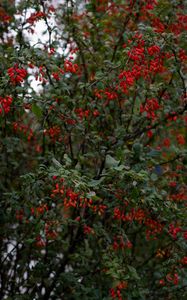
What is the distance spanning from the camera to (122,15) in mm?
4770

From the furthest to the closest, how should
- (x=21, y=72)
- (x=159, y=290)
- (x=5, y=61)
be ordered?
(x=159, y=290) < (x=5, y=61) < (x=21, y=72)

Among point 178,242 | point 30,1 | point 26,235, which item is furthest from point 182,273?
point 30,1

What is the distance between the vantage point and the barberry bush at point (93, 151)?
10.0ft

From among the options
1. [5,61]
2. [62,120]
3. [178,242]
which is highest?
[5,61]

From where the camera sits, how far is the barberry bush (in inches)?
120

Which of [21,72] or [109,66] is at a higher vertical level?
[109,66]

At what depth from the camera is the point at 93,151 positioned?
3740mm

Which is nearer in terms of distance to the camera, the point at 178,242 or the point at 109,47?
the point at 178,242

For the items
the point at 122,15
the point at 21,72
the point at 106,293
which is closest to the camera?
the point at 21,72

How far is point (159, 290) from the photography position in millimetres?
4195

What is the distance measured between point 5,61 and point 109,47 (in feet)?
4.64

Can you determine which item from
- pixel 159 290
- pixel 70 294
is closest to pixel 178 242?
pixel 159 290

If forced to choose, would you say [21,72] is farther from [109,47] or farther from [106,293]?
[106,293]

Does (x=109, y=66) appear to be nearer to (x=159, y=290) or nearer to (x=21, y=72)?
(x=21, y=72)
